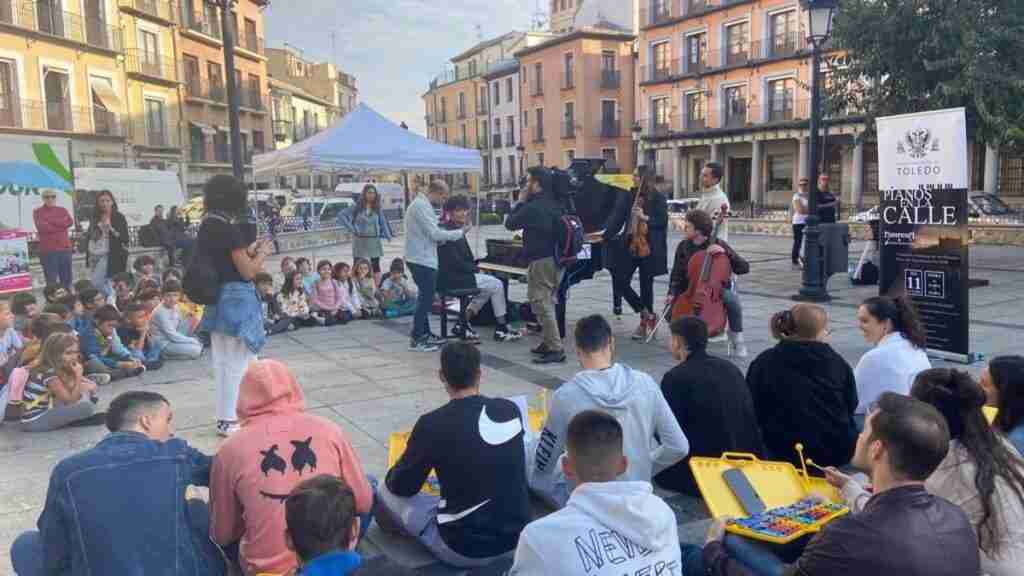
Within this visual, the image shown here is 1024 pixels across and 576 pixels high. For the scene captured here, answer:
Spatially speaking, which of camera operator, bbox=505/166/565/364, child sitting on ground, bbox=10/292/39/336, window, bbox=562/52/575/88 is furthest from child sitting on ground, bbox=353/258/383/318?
window, bbox=562/52/575/88

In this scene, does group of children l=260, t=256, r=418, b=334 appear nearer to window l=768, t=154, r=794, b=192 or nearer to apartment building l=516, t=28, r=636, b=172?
window l=768, t=154, r=794, b=192

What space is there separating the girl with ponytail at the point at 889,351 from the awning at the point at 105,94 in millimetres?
30270

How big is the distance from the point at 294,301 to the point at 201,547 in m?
6.95

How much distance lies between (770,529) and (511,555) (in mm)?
1018

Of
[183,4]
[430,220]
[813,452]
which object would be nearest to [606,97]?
[183,4]

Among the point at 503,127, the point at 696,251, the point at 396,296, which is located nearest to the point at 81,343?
the point at 396,296

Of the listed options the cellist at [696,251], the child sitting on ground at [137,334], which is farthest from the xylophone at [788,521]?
the child sitting on ground at [137,334]

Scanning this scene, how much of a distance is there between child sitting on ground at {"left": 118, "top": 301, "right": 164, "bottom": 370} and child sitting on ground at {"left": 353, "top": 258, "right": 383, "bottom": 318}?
3.08m

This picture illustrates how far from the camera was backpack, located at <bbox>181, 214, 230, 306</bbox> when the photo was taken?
16.1 ft

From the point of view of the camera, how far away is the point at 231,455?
2.79m

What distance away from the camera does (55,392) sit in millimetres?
5500

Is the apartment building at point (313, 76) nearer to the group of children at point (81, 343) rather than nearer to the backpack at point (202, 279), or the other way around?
the group of children at point (81, 343)

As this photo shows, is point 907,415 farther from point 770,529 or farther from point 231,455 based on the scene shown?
point 231,455

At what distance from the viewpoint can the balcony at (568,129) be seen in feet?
156
